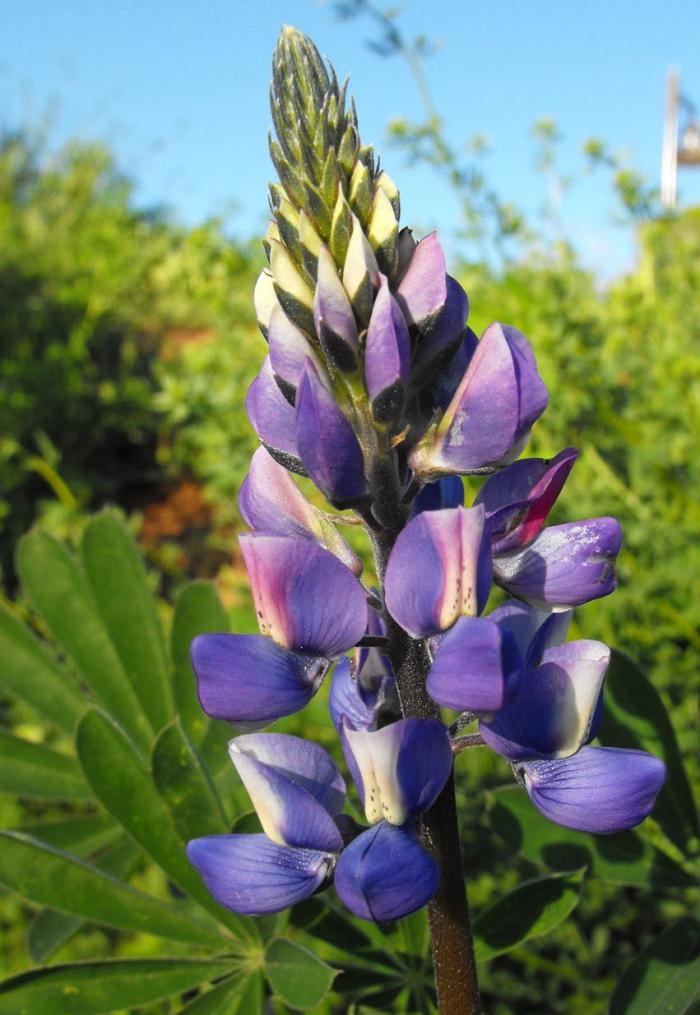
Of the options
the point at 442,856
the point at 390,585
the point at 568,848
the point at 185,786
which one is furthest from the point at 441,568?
the point at 568,848

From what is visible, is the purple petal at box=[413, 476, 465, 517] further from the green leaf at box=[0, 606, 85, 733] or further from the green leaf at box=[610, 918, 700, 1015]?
the green leaf at box=[0, 606, 85, 733]

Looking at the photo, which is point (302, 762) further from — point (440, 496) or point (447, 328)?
point (447, 328)

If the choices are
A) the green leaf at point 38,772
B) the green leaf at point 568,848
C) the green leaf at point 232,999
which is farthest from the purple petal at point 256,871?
the green leaf at point 38,772

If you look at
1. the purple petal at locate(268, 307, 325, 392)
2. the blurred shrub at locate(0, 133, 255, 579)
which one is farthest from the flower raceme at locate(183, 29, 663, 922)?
the blurred shrub at locate(0, 133, 255, 579)

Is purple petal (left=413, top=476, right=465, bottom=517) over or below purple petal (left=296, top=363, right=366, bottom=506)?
below

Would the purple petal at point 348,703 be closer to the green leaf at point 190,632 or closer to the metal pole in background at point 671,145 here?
the green leaf at point 190,632

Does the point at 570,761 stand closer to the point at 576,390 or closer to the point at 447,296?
the point at 447,296
